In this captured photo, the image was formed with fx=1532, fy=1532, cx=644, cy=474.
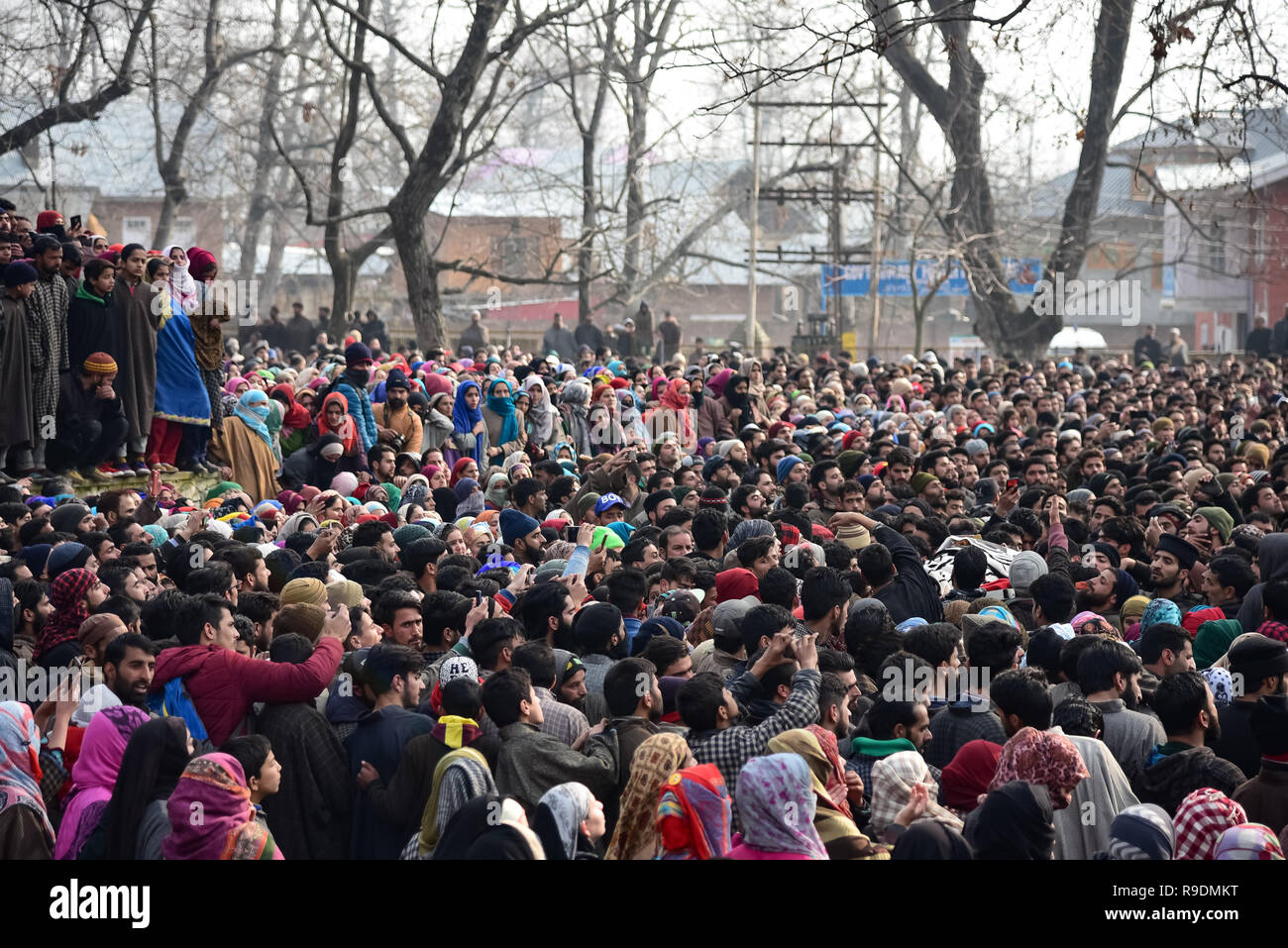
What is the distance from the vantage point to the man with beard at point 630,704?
5.29 m

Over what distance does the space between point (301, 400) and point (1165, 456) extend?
704cm

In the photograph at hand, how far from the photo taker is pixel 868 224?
43.7 metres

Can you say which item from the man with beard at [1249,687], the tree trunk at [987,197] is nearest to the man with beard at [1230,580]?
the man with beard at [1249,687]

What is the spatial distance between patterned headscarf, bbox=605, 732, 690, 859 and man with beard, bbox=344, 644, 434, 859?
907 mm

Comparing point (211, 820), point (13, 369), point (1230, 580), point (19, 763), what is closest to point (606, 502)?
point (1230, 580)

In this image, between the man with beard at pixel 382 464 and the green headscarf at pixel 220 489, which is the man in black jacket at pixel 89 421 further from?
the man with beard at pixel 382 464

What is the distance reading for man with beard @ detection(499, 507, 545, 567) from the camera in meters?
9.01

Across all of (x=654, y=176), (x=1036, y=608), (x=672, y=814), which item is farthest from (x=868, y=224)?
(x=672, y=814)

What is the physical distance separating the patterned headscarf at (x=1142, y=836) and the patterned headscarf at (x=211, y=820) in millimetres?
2431

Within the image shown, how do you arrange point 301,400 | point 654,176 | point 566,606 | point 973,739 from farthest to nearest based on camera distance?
1. point 654,176
2. point 301,400
3. point 566,606
4. point 973,739

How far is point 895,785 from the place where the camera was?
4688mm

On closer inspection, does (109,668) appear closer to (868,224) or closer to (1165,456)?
(1165,456)

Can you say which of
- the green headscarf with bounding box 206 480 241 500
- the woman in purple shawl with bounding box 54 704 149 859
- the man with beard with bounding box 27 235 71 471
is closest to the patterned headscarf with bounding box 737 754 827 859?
the woman in purple shawl with bounding box 54 704 149 859

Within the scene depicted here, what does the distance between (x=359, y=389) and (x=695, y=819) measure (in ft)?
29.9
